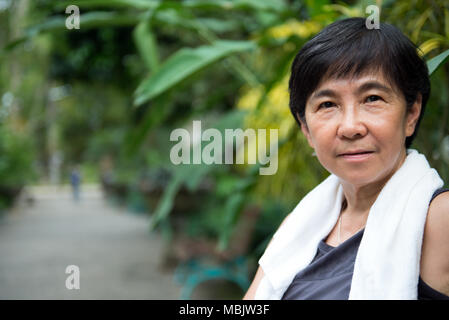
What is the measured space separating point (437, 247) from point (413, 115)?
185 mm

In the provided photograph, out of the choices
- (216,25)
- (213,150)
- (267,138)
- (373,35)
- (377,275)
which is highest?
(216,25)

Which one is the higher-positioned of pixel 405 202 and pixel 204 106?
pixel 204 106

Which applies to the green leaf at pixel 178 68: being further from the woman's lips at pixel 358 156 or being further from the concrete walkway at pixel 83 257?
the concrete walkway at pixel 83 257

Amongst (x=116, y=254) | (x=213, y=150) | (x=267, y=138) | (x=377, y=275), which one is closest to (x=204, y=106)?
(x=267, y=138)

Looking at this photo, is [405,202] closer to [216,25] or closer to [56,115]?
[216,25]

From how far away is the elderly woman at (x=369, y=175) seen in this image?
1.73ft

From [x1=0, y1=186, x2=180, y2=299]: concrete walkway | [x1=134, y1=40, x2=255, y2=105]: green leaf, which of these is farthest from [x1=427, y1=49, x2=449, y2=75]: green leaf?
[x1=0, y1=186, x2=180, y2=299]: concrete walkway

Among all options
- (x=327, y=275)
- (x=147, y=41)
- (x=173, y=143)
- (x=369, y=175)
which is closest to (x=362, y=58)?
(x=369, y=175)

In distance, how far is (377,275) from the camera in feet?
1.76

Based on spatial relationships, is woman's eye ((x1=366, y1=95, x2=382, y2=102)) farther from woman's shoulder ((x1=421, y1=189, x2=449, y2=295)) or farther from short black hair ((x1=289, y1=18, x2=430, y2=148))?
woman's shoulder ((x1=421, y1=189, x2=449, y2=295))

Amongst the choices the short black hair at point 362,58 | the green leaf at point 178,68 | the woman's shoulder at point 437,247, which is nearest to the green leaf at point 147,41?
the green leaf at point 178,68

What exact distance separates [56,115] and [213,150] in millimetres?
18235

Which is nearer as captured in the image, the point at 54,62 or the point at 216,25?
the point at 216,25

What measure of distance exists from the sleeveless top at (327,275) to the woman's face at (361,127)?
9 centimetres
